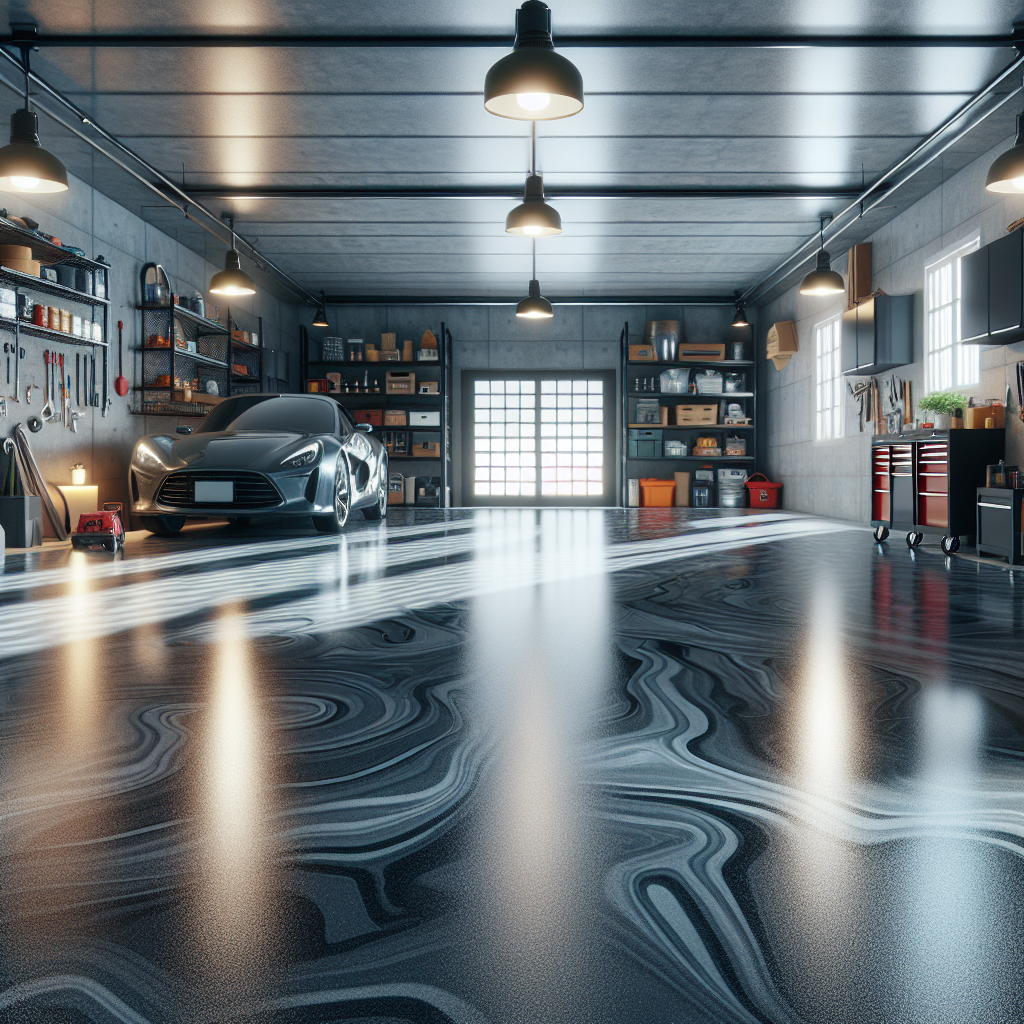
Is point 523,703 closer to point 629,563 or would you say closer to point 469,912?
point 469,912

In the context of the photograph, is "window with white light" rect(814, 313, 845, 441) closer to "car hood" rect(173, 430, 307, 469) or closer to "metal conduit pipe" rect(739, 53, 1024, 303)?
"metal conduit pipe" rect(739, 53, 1024, 303)

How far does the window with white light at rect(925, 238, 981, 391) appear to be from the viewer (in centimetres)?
757

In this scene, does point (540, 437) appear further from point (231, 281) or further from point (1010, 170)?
point (1010, 170)

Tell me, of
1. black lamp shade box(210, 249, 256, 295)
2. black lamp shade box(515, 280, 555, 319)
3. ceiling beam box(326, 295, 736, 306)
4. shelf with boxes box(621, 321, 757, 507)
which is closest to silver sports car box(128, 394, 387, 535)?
black lamp shade box(210, 249, 256, 295)

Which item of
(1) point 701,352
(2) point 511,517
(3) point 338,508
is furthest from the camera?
(1) point 701,352

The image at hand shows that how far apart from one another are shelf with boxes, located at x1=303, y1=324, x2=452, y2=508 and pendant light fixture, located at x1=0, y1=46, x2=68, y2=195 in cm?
874

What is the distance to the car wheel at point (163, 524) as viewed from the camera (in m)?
7.06

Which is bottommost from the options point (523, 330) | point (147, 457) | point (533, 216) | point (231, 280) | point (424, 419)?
point (147, 457)

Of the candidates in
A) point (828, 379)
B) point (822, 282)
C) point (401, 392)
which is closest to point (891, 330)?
point (822, 282)

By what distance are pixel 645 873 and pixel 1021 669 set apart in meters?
1.72

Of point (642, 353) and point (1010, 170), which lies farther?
point (642, 353)

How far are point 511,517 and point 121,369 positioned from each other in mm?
4625

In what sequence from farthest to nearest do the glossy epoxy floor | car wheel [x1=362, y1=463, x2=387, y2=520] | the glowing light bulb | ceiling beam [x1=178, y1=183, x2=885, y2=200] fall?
1. car wheel [x1=362, y1=463, x2=387, y2=520]
2. ceiling beam [x1=178, y1=183, x2=885, y2=200]
3. the glowing light bulb
4. the glossy epoxy floor

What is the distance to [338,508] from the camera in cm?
726
